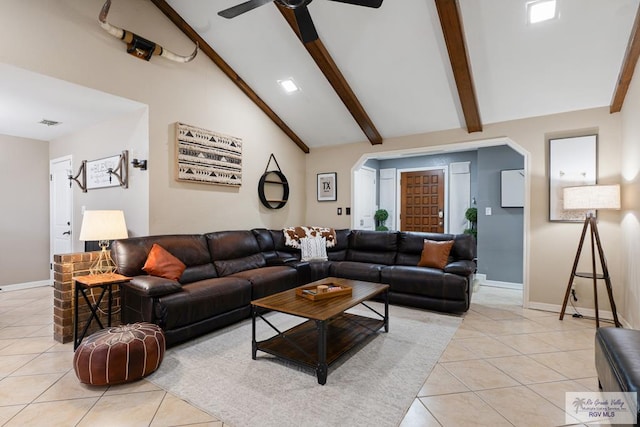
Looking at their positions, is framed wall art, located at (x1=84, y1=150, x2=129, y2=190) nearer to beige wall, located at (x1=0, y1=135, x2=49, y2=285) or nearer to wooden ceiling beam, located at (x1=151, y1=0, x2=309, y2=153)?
beige wall, located at (x1=0, y1=135, x2=49, y2=285)

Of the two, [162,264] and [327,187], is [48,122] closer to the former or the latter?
[162,264]

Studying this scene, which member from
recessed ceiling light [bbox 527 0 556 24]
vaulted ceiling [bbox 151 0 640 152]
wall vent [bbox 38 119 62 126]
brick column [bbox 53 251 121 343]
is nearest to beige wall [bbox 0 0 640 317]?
vaulted ceiling [bbox 151 0 640 152]

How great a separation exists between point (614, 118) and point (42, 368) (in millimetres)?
6053

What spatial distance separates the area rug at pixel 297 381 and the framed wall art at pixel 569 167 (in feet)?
7.28

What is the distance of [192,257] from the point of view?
11.7ft

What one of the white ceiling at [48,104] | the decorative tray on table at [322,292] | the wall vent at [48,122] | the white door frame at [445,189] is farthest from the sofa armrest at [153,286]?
the white door frame at [445,189]

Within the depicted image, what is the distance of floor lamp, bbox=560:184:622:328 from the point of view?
3.18 metres

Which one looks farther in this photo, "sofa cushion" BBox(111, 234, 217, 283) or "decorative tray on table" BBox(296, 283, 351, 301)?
"sofa cushion" BBox(111, 234, 217, 283)

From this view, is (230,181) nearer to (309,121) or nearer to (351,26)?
(309,121)

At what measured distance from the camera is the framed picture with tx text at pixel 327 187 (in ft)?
18.7

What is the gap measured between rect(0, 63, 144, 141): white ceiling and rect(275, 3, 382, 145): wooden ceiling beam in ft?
6.49

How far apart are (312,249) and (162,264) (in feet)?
7.39

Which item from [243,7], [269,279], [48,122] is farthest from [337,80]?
[48,122]

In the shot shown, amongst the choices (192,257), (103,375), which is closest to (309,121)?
(192,257)
